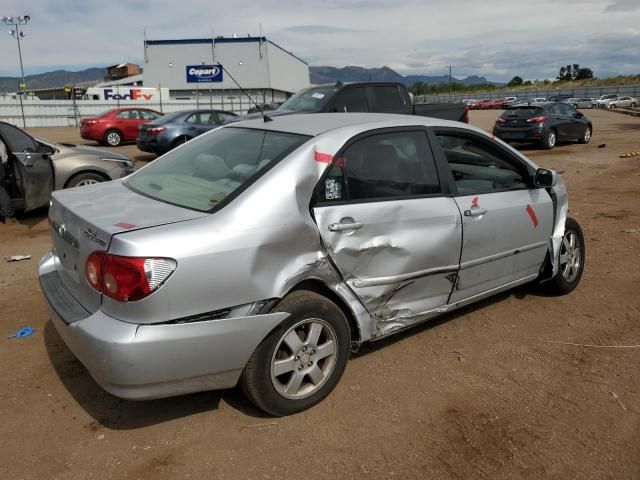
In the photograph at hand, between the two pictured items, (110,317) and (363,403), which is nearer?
(110,317)

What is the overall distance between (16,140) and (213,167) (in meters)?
5.15

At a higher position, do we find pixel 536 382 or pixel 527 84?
pixel 527 84

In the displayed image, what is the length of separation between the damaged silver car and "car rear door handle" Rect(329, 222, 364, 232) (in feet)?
0.04

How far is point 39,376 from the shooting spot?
334 centimetres

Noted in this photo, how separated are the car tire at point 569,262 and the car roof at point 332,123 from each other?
153cm

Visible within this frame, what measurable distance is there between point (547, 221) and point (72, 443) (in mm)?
3589

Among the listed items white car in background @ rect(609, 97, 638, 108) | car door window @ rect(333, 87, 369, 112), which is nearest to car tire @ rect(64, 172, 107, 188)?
car door window @ rect(333, 87, 369, 112)

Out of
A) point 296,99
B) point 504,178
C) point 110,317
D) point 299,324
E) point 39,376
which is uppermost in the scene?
point 296,99

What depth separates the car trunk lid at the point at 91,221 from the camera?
8.62 ft

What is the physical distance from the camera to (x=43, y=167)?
7.16m

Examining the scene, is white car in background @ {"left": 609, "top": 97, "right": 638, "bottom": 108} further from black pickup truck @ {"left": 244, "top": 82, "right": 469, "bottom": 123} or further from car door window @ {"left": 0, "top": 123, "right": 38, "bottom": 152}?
car door window @ {"left": 0, "top": 123, "right": 38, "bottom": 152}

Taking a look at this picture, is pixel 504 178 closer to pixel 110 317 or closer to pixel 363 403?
pixel 363 403

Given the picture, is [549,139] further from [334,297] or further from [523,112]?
[334,297]

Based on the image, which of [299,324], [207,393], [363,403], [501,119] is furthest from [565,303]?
[501,119]
